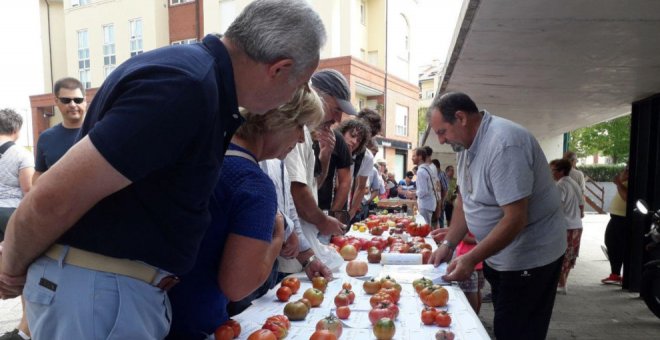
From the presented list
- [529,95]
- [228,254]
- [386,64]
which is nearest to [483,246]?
[228,254]

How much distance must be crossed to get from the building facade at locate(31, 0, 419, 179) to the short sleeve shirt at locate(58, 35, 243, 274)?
751 inches

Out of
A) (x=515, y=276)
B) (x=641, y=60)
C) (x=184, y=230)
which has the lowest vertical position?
(x=515, y=276)

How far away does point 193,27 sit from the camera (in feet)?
77.5

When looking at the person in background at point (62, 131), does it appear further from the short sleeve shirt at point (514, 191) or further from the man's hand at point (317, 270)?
the short sleeve shirt at point (514, 191)

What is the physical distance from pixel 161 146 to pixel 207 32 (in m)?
23.8

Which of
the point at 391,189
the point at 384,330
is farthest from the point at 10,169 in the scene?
the point at 391,189

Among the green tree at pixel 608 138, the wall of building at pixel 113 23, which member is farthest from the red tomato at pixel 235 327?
the green tree at pixel 608 138

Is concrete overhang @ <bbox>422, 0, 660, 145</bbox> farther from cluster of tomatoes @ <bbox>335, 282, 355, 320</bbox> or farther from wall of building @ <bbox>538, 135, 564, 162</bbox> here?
wall of building @ <bbox>538, 135, 564, 162</bbox>

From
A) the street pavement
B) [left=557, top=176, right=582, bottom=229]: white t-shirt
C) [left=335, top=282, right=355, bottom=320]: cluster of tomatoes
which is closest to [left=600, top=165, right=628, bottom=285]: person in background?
the street pavement

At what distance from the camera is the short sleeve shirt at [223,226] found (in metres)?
1.37

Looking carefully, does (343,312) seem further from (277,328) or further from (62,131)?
(62,131)

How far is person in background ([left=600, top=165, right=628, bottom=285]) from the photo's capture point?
6.45 metres

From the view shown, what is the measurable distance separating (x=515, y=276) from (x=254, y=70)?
2208 mm

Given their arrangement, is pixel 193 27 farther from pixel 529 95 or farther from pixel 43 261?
pixel 43 261
